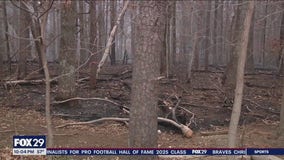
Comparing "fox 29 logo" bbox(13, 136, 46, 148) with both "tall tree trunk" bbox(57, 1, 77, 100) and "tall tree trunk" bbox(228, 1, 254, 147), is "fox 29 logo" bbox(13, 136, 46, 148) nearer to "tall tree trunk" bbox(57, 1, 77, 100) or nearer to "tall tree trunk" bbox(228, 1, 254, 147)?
"tall tree trunk" bbox(228, 1, 254, 147)

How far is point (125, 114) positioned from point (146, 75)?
4551 millimetres

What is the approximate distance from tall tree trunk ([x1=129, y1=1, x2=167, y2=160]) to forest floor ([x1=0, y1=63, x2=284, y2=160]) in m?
1.71

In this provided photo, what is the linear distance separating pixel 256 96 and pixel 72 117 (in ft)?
23.0

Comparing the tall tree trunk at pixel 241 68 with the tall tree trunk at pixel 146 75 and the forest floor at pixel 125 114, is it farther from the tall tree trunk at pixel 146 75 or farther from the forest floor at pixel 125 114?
the tall tree trunk at pixel 146 75

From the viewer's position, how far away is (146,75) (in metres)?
5.71

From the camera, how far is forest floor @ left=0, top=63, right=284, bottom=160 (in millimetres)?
7887

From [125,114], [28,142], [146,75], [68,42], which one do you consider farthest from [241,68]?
[68,42]

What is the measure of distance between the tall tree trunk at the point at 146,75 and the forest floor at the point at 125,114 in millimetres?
1708

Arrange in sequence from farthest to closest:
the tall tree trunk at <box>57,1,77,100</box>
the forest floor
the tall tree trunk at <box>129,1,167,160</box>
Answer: the tall tree trunk at <box>57,1,77,100</box>, the forest floor, the tall tree trunk at <box>129,1,167,160</box>

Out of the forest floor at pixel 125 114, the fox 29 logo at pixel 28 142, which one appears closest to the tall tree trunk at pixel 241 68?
the forest floor at pixel 125 114

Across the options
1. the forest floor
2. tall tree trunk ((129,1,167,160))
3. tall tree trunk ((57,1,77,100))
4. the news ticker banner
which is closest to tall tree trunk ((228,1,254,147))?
the news ticker banner

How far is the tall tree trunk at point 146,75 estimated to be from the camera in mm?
5648

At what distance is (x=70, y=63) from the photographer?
10.1 meters

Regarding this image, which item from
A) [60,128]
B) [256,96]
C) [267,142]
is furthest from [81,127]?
[256,96]
